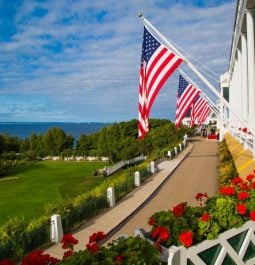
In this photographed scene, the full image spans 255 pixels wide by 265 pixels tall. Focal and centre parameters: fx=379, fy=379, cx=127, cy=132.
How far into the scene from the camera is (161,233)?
624cm

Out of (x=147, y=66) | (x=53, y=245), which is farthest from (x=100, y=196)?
(x=147, y=66)

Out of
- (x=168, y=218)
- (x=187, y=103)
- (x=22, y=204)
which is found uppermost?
(x=187, y=103)

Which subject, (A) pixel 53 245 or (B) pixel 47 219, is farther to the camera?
(B) pixel 47 219

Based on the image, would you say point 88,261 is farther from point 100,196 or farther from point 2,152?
point 2,152

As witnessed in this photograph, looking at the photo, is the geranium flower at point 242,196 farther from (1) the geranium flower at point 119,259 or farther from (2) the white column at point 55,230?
(2) the white column at point 55,230

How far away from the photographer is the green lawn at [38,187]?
26.0 m

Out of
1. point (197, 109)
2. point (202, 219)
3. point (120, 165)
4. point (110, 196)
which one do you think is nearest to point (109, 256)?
point (202, 219)

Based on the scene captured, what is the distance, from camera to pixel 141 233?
694 cm

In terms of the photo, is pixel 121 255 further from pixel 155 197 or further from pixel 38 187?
pixel 38 187

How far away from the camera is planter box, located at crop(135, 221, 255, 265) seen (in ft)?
19.8

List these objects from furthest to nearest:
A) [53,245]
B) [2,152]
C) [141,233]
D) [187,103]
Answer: [2,152] < [187,103] < [53,245] < [141,233]

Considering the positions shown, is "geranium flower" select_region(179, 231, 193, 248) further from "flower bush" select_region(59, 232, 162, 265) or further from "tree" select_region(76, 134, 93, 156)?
"tree" select_region(76, 134, 93, 156)

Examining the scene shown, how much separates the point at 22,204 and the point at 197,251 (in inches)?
923

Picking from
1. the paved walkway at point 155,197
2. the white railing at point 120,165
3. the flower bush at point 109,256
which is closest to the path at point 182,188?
the paved walkway at point 155,197
